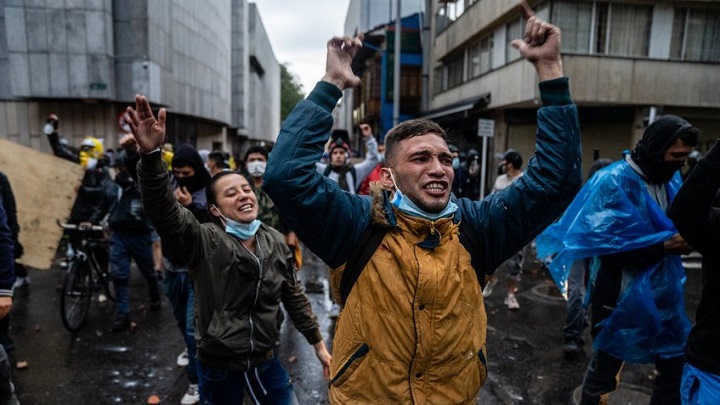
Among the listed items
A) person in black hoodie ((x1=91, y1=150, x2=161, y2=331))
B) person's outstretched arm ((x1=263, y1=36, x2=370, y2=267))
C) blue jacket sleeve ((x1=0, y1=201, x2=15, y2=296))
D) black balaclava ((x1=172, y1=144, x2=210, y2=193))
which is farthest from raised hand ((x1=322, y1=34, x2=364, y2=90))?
person in black hoodie ((x1=91, y1=150, x2=161, y2=331))

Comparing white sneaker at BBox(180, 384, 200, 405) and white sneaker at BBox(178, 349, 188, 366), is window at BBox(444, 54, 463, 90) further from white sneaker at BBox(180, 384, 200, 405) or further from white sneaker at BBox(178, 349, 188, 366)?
white sneaker at BBox(180, 384, 200, 405)

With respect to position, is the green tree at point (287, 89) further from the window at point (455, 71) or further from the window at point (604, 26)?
the window at point (604, 26)

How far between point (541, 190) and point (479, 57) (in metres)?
20.3

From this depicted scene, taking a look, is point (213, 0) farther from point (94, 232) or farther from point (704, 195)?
point (704, 195)

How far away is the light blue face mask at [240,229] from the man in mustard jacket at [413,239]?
3.58ft

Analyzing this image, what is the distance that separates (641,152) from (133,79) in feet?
57.5

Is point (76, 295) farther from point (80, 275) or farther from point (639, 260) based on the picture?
point (639, 260)

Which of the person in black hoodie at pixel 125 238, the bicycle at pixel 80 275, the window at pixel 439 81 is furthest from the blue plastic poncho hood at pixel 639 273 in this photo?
the window at pixel 439 81

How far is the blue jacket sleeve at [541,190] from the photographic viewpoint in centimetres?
182

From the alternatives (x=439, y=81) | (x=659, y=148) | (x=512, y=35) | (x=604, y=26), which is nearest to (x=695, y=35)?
(x=604, y=26)

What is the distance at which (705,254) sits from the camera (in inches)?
87.6

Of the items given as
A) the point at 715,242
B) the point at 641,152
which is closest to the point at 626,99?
the point at 641,152

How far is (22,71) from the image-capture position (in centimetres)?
1590

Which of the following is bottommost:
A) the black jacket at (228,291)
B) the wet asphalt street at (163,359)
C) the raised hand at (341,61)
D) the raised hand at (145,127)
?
the wet asphalt street at (163,359)
